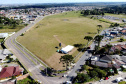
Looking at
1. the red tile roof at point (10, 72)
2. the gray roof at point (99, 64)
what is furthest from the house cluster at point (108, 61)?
the red tile roof at point (10, 72)

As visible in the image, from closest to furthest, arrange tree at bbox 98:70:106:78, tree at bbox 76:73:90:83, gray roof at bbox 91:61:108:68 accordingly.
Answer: tree at bbox 76:73:90:83 → tree at bbox 98:70:106:78 → gray roof at bbox 91:61:108:68

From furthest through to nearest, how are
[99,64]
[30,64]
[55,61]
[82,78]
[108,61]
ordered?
[55,61] < [30,64] < [108,61] < [99,64] < [82,78]

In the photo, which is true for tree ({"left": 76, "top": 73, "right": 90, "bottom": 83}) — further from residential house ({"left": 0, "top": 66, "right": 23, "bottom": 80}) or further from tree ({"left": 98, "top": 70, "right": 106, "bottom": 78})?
residential house ({"left": 0, "top": 66, "right": 23, "bottom": 80})

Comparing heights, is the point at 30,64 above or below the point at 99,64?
below

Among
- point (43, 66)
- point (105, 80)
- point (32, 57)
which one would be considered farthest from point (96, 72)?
point (32, 57)

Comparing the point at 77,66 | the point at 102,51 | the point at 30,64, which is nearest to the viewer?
the point at 77,66

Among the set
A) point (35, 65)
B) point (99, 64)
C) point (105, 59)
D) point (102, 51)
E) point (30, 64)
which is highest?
point (102, 51)

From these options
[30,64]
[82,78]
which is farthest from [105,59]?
[30,64]

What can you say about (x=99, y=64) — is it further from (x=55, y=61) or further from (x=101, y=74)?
→ (x=55, y=61)

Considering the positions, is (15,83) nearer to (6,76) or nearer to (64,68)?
(6,76)

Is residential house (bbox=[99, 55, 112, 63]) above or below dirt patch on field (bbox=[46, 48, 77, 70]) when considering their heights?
above

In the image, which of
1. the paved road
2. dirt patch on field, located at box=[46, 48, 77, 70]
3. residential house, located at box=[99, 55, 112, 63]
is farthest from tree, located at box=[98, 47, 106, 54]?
dirt patch on field, located at box=[46, 48, 77, 70]
